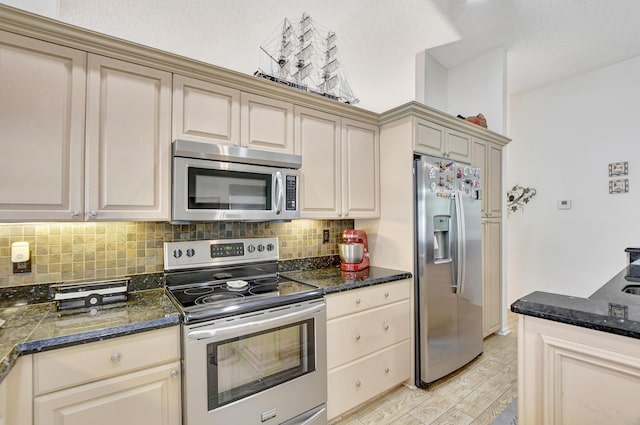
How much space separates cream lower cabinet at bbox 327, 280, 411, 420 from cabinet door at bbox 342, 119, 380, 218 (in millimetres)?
644

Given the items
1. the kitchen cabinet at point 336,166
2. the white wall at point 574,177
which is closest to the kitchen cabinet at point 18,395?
the kitchen cabinet at point 336,166

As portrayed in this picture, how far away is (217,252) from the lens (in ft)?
6.64

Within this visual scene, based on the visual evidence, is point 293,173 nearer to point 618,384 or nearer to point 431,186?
point 431,186

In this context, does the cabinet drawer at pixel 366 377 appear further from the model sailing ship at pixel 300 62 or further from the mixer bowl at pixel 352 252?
the model sailing ship at pixel 300 62

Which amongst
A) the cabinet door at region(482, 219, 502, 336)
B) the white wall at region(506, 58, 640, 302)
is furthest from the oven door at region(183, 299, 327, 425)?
the white wall at region(506, 58, 640, 302)

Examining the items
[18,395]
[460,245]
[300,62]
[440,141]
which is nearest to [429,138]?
[440,141]

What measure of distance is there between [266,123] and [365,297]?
135cm

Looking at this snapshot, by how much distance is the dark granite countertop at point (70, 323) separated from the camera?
1.10m

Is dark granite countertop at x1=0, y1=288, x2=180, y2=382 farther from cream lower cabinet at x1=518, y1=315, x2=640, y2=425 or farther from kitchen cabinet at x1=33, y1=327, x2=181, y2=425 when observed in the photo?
cream lower cabinet at x1=518, y1=315, x2=640, y2=425

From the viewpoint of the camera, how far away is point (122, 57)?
60.7 inches

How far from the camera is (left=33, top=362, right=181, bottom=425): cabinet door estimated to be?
1.16 meters

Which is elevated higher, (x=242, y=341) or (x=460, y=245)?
(x=460, y=245)

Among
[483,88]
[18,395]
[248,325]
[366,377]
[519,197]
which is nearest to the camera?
[18,395]

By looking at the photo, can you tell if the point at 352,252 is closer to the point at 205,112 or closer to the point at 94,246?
the point at 205,112
